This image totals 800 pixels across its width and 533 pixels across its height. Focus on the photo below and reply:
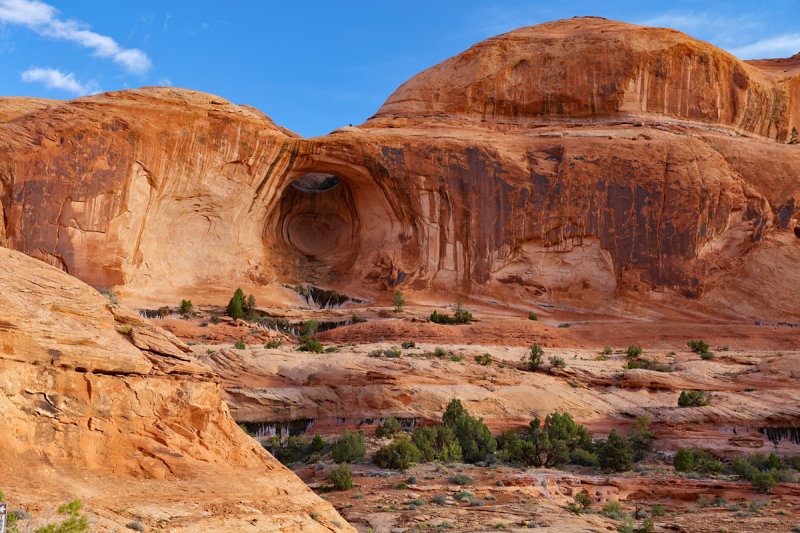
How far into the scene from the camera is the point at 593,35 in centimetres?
4925

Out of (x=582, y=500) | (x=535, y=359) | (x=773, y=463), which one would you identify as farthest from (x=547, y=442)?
(x=535, y=359)

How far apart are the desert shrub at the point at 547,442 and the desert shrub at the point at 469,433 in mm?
504

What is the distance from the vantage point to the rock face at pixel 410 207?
117ft

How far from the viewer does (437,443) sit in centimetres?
2003

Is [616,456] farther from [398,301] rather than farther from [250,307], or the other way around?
[250,307]

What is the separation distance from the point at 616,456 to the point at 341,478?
766 cm

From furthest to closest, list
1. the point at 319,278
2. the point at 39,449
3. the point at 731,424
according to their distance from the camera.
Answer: the point at 319,278 → the point at 731,424 → the point at 39,449

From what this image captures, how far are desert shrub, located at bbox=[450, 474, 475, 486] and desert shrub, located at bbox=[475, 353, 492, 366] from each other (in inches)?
418

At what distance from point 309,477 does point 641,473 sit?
325 inches

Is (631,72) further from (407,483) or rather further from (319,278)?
(407,483)

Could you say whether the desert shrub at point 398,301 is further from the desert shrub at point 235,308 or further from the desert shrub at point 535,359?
the desert shrub at point 535,359

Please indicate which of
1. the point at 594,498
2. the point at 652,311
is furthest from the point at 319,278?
the point at 594,498

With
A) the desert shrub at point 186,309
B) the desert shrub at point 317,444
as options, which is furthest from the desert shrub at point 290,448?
the desert shrub at point 186,309

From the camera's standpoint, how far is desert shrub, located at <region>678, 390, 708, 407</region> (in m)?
23.3
